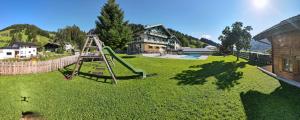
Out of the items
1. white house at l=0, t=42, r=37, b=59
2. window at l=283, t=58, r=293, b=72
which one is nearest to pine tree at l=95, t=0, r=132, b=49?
window at l=283, t=58, r=293, b=72

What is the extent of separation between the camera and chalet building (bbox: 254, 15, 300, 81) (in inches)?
411

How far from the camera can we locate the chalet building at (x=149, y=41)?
44.9m

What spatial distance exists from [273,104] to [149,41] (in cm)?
3930

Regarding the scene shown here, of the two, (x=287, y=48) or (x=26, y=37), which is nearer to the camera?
(x=287, y=48)

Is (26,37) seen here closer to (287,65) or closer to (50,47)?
(50,47)

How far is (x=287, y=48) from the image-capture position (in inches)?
463

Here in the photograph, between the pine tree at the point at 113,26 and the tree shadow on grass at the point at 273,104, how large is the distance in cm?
2382

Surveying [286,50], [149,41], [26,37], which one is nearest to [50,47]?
[149,41]

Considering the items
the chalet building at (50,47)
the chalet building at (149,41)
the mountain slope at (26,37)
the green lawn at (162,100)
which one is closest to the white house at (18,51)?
the chalet building at (50,47)

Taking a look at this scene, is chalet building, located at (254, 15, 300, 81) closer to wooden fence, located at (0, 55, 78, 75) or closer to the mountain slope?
wooden fence, located at (0, 55, 78, 75)

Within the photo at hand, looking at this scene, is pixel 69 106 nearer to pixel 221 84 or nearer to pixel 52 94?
pixel 52 94

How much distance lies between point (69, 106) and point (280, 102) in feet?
30.7

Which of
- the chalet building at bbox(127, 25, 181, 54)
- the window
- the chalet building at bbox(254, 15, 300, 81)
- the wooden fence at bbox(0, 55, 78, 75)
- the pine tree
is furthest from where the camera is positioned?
the chalet building at bbox(127, 25, 181, 54)

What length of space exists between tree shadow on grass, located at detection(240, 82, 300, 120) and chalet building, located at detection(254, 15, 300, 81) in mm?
2290
